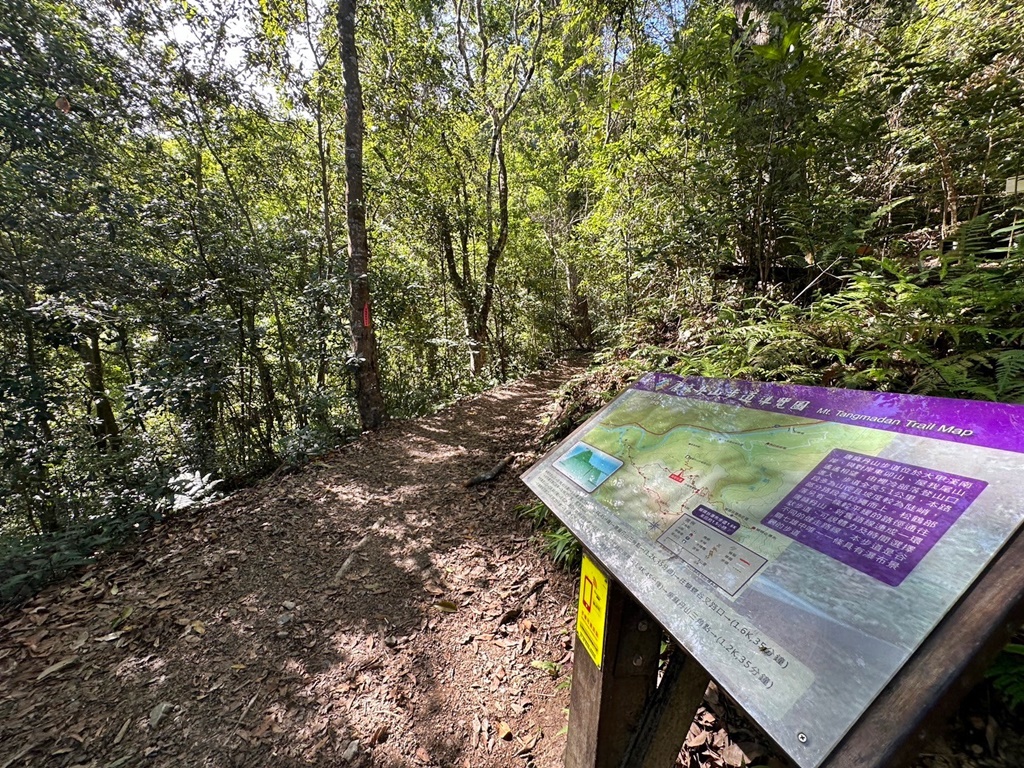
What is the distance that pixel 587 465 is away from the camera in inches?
63.9

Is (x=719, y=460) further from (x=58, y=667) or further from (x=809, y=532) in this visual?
(x=58, y=667)

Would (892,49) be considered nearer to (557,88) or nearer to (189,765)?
(189,765)

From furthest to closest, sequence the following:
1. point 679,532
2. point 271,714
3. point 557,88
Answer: point 557,88, point 271,714, point 679,532

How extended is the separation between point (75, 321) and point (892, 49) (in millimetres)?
8450

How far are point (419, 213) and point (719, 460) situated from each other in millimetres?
9040

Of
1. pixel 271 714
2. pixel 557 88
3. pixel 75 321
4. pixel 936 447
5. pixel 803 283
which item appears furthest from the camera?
pixel 557 88

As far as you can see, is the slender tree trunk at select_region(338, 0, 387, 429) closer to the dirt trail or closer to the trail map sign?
the dirt trail

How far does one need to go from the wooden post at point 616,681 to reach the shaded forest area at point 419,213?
1878mm

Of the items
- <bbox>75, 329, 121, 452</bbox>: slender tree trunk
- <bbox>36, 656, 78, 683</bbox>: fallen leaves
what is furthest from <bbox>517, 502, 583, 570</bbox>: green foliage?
<bbox>75, 329, 121, 452</bbox>: slender tree trunk

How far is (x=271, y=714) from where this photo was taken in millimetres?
2279

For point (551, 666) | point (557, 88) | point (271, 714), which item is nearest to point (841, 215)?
point (551, 666)

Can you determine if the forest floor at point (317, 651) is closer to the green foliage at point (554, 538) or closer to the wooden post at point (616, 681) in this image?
the green foliage at point (554, 538)

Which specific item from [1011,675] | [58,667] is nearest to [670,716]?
[1011,675]

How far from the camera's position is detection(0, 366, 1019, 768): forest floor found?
82.5 inches
